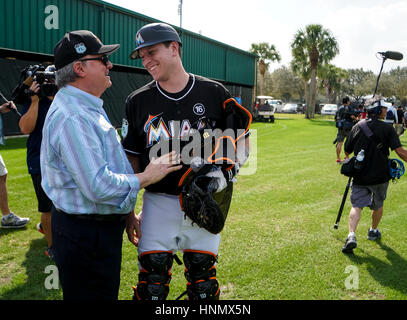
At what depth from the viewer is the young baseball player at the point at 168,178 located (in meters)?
2.54

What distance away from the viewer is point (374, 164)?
4758mm

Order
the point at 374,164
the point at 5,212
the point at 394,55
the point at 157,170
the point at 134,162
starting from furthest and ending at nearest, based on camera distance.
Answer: the point at 394,55, the point at 5,212, the point at 374,164, the point at 134,162, the point at 157,170

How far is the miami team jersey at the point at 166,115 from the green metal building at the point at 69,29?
13.5 meters

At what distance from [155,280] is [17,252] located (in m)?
2.84

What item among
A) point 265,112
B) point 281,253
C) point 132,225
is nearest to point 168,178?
point 132,225

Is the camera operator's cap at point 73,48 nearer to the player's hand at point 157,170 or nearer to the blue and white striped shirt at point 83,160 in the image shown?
the blue and white striped shirt at point 83,160

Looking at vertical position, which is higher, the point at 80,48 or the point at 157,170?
the point at 80,48

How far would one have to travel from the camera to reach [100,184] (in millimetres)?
1854

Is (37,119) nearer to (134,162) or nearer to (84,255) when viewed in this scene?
(134,162)

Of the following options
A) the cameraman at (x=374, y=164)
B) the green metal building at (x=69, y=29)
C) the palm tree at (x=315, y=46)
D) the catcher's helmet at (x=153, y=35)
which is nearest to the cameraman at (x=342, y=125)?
the cameraman at (x=374, y=164)

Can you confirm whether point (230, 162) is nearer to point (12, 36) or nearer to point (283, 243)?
point (283, 243)

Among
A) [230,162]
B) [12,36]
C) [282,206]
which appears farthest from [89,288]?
[12,36]

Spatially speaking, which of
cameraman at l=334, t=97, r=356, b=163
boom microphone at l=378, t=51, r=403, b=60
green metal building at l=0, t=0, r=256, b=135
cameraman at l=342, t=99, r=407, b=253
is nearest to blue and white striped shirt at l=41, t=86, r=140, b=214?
cameraman at l=342, t=99, r=407, b=253

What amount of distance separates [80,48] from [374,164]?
429cm
